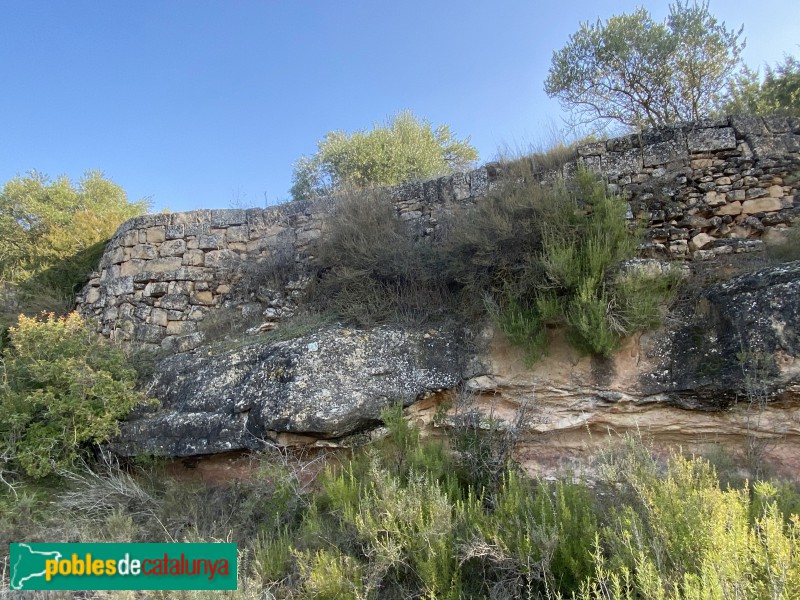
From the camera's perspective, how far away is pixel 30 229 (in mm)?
9211

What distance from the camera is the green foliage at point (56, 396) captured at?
466 centimetres

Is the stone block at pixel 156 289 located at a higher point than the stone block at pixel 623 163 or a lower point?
lower

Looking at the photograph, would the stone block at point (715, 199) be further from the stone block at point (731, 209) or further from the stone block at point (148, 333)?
the stone block at point (148, 333)

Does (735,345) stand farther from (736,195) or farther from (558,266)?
(736,195)

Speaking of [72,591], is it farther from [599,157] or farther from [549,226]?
[599,157]

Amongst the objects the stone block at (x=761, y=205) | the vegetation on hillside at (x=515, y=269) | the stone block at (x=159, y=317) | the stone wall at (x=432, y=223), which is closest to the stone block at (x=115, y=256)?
the stone wall at (x=432, y=223)

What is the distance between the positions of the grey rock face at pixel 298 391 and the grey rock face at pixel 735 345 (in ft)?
6.09

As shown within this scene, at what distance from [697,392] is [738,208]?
235 cm

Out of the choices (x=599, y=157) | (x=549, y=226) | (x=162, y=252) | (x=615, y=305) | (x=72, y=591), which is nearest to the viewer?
(x=72, y=591)

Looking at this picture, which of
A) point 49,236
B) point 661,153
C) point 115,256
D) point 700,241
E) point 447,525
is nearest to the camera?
point 447,525

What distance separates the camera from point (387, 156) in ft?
37.1

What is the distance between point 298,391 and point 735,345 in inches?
142

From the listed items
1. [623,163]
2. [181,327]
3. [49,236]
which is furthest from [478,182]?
[49,236]

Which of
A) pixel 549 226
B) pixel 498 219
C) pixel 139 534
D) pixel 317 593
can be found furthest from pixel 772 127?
pixel 139 534
